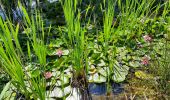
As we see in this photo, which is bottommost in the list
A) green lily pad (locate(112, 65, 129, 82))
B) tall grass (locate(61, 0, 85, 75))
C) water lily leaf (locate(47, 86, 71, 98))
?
water lily leaf (locate(47, 86, 71, 98))

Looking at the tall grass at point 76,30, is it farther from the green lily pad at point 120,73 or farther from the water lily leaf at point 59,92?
the green lily pad at point 120,73

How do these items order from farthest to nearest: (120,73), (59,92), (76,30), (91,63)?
(91,63), (120,73), (59,92), (76,30)

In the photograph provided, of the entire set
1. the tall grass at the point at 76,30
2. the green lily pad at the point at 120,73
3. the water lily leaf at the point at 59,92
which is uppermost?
the tall grass at the point at 76,30

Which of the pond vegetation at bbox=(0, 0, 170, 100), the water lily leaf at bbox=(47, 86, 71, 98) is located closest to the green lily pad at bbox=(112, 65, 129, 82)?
the pond vegetation at bbox=(0, 0, 170, 100)

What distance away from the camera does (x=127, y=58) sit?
2.71 meters

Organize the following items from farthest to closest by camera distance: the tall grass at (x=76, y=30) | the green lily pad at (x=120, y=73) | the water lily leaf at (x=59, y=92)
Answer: the green lily pad at (x=120, y=73)
the water lily leaf at (x=59, y=92)
the tall grass at (x=76, y=30)

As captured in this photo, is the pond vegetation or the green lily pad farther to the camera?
the green lily pad

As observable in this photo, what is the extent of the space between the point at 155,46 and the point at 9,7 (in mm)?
1614

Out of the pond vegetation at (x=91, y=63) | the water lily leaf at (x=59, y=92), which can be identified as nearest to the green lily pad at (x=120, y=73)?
the pond vegetation at (x=91, y=63)

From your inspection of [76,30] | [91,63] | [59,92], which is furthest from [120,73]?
[76,30]

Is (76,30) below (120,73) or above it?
above

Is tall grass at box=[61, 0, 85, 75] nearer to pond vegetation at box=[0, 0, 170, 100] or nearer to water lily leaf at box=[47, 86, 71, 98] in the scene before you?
pond vegetation at box=[0, 0, 170, 100]

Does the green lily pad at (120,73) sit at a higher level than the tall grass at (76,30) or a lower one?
lower

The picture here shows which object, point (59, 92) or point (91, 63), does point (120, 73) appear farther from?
point (59, 92)
